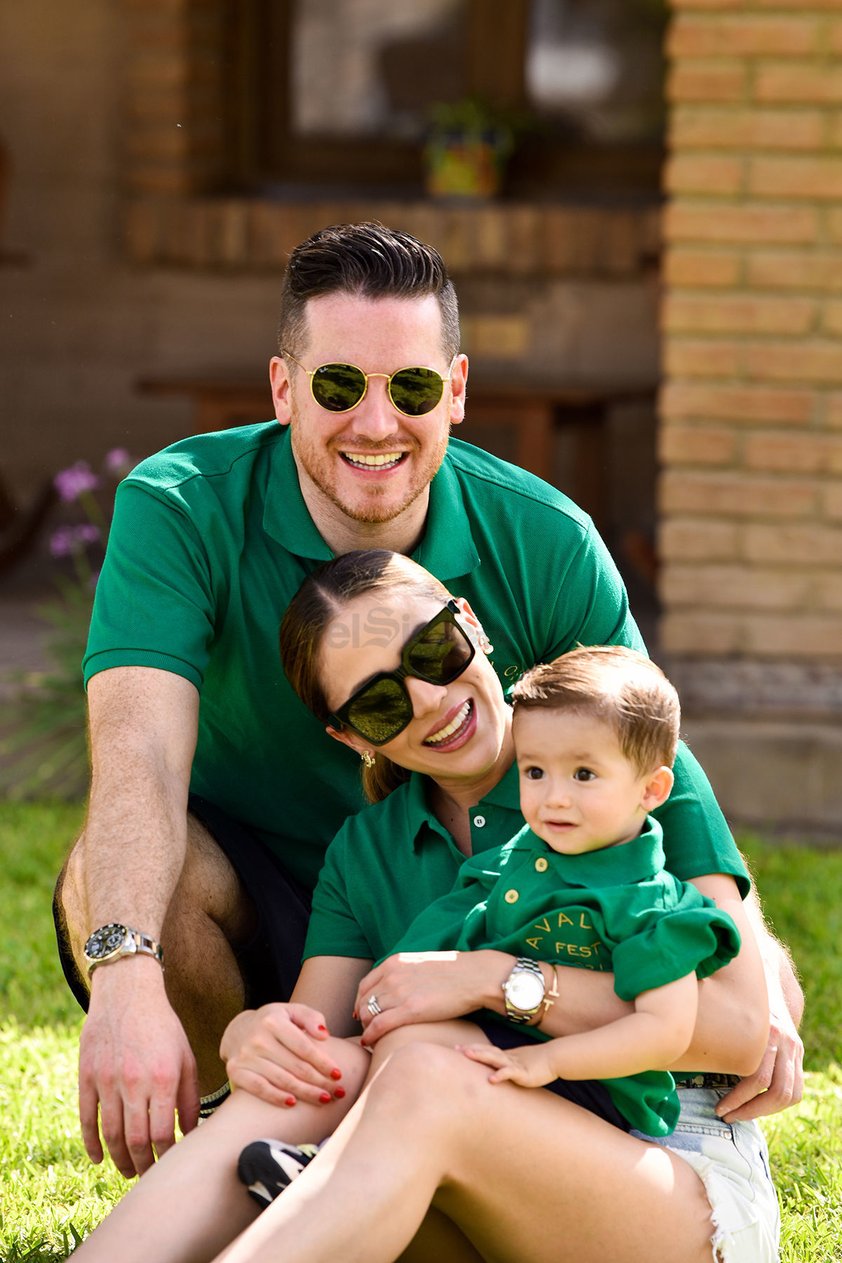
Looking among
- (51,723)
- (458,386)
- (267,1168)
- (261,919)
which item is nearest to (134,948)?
(267,1168)

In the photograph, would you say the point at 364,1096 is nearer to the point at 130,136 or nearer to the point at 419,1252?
the point at 419,1252

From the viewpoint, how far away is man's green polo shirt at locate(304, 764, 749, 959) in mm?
2311

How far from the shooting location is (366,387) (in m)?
2.49

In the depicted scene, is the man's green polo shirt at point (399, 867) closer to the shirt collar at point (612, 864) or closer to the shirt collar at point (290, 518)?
the shirt collar at point (612, 864)

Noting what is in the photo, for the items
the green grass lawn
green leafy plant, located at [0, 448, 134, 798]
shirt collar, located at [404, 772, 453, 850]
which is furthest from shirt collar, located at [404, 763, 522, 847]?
green leafy plant, located at [0, 448, 134, 798]

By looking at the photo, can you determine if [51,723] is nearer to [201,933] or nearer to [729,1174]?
[201,933]

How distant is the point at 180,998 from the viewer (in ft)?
8.43

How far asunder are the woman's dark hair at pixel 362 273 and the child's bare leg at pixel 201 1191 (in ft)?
3.62

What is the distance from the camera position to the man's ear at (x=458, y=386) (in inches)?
103

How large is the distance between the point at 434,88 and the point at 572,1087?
20.5ft

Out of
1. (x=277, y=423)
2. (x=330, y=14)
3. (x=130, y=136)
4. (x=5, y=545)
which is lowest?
(x=5, y=545)

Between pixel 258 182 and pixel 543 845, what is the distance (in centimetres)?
605

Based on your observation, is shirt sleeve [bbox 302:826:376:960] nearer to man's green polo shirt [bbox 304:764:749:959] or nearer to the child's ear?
man's green polo shirt [bbox 304:764:749:959]

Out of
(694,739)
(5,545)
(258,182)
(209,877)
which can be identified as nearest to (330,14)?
(258,182)
